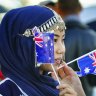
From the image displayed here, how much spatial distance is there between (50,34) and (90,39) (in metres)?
1.93

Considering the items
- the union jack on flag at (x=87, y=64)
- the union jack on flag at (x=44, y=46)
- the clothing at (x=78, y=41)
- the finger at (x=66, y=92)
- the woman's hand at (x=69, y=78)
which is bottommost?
the clothing at (x=78, y=41)

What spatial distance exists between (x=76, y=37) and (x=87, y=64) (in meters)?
0.76

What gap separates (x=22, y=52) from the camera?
3.81 meters

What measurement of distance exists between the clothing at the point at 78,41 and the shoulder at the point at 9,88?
1890 millimetres

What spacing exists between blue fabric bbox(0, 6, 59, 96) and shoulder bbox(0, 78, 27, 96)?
41 millimetres

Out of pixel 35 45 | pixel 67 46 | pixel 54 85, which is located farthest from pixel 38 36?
pixel 67 46

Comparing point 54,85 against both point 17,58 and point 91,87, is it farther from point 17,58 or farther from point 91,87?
point 91,87

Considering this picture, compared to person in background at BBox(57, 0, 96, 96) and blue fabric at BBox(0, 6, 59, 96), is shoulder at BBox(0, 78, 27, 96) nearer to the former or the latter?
blue fabric at BBox(0, 6, 59, 96)

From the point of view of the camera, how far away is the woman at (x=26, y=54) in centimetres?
376

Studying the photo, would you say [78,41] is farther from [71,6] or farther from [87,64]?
[87,64]

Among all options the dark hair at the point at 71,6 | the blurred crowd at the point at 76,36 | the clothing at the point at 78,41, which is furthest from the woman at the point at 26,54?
the dark hair at the point at 71,6

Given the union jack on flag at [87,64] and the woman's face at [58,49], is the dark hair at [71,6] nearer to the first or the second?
the union jack on flag at [87,64]

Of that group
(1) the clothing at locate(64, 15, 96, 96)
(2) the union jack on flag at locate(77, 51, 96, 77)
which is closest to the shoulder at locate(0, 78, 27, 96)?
(2) the union jack on flag at locate(77, 51, 96, 77)

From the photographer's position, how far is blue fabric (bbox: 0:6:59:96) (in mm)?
3797
